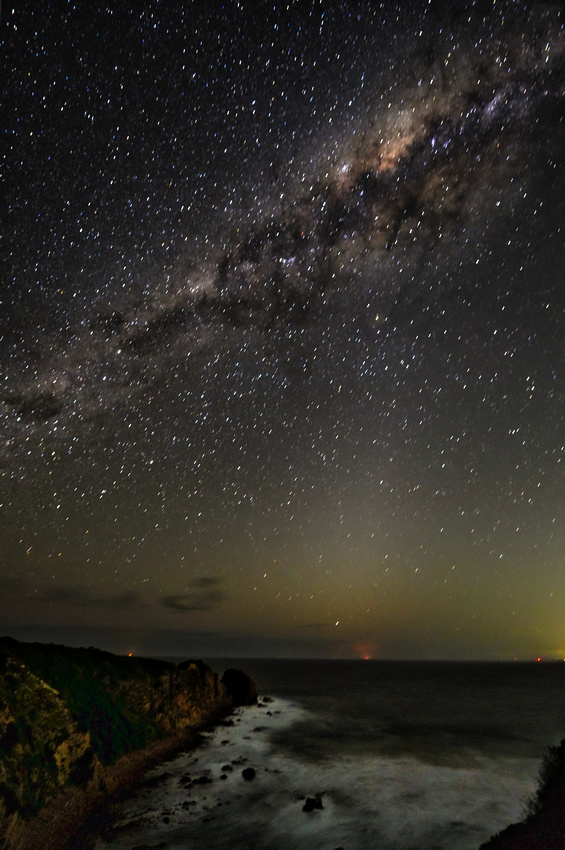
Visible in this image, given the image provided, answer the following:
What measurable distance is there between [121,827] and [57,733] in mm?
4108

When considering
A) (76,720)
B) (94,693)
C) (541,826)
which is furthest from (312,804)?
(94,693)

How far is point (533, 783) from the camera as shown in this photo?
27.1 m

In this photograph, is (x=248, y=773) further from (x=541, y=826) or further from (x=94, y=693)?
(x=541, y=826)

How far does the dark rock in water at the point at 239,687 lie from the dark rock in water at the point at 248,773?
2849 cm

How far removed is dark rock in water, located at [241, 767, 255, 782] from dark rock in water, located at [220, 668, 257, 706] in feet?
93.5

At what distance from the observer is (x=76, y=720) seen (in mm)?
23656

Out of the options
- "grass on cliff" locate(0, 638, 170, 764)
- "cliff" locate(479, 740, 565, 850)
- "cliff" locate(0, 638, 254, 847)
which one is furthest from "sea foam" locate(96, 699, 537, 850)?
"grass on cliff" locate(0, 638, 170, 764)

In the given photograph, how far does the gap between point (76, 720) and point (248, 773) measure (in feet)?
32.3

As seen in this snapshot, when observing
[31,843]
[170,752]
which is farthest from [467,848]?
[170,752]

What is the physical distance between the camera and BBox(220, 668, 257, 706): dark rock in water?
56.7 m

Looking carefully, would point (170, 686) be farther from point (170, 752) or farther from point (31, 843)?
point (31, 843)

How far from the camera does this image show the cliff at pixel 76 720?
1732 cm

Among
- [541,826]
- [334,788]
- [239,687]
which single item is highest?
[239,687]

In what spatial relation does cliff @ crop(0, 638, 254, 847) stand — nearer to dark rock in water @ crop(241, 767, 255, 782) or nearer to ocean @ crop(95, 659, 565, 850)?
ocean @ crop(95, 659, 565, 850)
